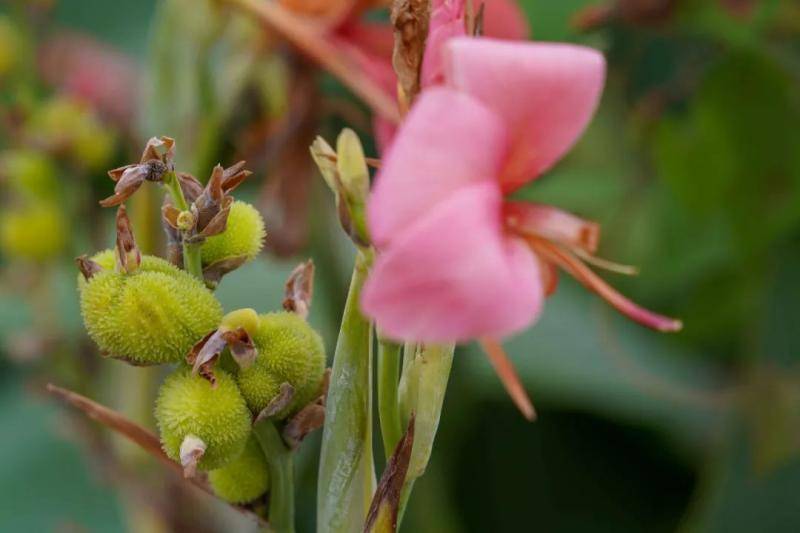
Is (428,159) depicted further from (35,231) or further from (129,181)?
(35,231)

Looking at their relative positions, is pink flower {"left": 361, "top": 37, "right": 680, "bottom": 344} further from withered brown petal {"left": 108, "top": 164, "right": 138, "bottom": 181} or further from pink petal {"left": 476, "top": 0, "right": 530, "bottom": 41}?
pink petal {"left": 476, "top": 0, "right": 530, "bottom": 41}

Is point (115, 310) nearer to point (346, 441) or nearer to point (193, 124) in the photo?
point (346, 441)

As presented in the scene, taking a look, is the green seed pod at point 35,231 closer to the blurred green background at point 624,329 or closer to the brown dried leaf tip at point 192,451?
the blurred green background at point 624,329

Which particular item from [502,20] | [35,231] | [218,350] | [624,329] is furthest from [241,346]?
[624,329]

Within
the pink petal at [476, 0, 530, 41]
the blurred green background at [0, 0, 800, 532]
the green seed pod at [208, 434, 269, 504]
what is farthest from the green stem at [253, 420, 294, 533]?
the blurred green background at [0, 0, 800, 532]

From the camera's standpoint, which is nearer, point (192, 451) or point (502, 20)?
point (192, 451)

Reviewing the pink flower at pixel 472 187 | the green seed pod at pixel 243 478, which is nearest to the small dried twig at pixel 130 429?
the green seed pod at pixel 243 478
